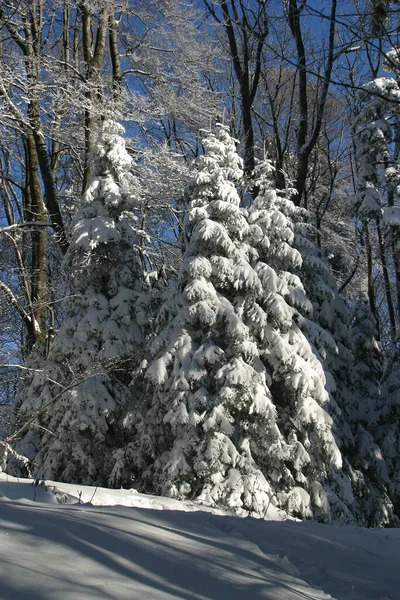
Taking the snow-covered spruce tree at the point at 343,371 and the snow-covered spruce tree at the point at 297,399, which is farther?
the snow-covered spruce tree at the point at 343,371

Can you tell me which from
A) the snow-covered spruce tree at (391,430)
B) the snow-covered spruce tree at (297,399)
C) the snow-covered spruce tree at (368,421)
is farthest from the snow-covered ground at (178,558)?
the snow-covered spruce tree at (391,430)

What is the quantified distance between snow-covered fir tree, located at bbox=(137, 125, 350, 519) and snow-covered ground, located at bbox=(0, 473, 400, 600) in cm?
433

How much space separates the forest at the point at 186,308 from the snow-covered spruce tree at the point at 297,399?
36mm

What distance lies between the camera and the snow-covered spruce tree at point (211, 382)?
9148 millimetres

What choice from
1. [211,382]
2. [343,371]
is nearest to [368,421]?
[343,371]

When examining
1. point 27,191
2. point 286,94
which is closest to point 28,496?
point 27,191

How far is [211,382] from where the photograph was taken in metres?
10.1

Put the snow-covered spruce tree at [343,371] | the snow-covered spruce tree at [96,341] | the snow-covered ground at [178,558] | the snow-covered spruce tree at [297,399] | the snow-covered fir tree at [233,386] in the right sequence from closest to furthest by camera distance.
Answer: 1. the snow-covered ground at [178,558]
2. the snow-covered fir tree at [233,386]
3. the snow-covered spruce tree at [297,399]
4. the snow-covered spruce tree at [96,341]
5. the snow-covered spruce tree at [343,371]

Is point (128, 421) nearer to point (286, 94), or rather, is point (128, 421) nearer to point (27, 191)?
point (27, 191)

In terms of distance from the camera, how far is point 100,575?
2.61 metres

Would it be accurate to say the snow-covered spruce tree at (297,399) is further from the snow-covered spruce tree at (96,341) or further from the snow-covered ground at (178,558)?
the snow-covered ground at (178,558)

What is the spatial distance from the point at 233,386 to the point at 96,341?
348 cm

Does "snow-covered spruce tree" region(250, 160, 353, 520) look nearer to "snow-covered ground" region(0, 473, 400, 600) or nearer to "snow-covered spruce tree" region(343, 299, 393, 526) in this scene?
"snow-covered spruce tree" region(343, 299, 393, 526)

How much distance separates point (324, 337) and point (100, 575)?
32.7 ft
